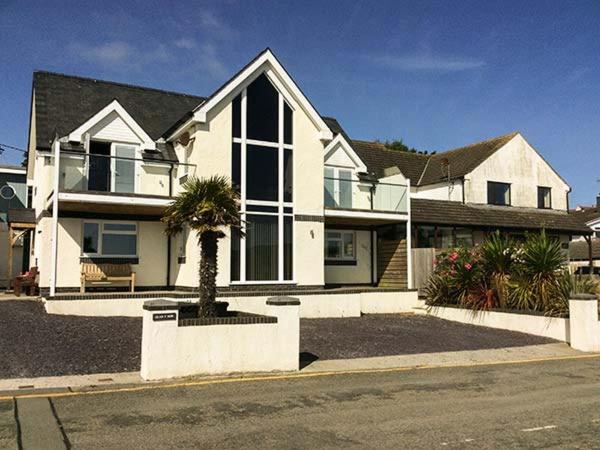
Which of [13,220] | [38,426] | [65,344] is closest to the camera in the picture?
[38,426]

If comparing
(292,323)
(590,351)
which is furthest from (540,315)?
(292,323)

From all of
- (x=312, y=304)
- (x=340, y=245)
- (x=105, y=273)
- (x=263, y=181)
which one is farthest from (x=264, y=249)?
(x=340, y=245)

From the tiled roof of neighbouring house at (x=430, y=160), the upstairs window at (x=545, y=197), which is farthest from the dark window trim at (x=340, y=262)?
the upstairs window at (x=545, y=197)

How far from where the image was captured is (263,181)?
66.7 feet

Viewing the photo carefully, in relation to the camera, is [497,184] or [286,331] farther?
[497,184]

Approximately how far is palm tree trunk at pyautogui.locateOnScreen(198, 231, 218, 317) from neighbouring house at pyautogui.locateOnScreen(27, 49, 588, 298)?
6413mm

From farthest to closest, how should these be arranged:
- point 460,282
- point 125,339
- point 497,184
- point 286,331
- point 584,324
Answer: point 497,184, point 460,282, point 584,324, point 125,339, point 286,331

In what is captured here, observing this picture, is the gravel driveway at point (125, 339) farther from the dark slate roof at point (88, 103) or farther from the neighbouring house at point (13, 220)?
the neighbouring house at point (13, 220)

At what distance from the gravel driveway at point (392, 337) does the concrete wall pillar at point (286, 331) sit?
4.39 ft

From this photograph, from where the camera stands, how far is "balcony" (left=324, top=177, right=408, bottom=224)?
2203 cm

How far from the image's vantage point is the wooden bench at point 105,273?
18750 millimetres

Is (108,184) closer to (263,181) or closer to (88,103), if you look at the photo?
(263,181)

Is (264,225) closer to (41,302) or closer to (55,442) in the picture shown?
(41,302)

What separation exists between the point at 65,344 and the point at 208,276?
3287 millimetres
